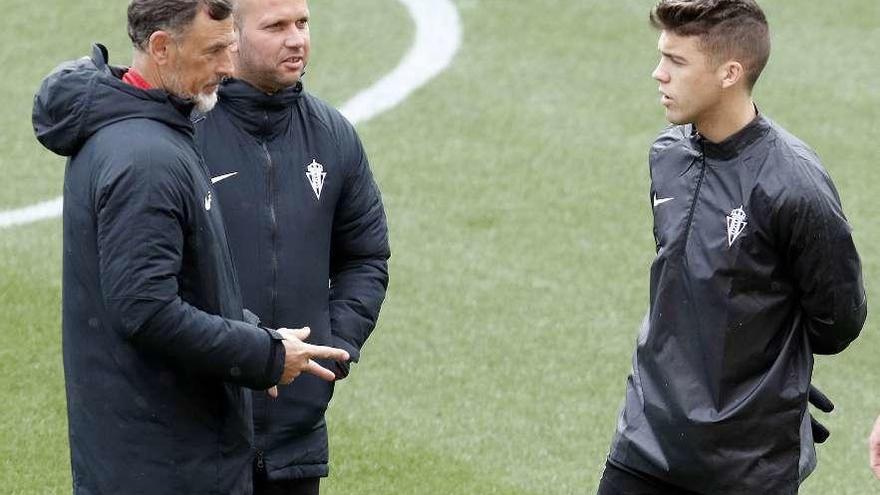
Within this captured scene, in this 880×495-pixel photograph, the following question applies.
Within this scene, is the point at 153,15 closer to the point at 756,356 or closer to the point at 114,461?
the point at 114,461

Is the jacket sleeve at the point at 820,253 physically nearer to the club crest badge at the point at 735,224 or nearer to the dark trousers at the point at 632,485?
the club crest badge at the point at 735,224

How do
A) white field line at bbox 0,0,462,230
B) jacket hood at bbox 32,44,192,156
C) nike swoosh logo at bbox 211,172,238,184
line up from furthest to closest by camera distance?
white field line at bbox 0,0,462,230 → nike swoosh logo at bbox 211,172,238,184 → jacket hood at bbox 32,44,192,156

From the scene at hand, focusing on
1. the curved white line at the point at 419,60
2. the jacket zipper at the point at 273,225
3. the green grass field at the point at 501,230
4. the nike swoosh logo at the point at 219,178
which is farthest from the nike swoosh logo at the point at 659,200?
the curved white line at the point at 419,60

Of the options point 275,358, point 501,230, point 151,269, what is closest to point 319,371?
point 275,358

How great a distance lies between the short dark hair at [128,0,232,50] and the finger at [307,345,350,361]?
0.85m

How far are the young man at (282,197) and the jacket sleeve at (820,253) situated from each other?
127 cm

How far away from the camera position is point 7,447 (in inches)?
267

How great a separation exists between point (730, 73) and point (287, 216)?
1270 mm

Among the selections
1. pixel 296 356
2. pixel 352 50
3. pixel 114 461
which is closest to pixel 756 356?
pixel 296 356

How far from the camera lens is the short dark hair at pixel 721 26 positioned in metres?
4.75

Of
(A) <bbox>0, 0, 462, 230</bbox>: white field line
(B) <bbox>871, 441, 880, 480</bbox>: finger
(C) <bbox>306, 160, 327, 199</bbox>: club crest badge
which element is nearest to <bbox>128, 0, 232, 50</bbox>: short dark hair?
(C) <bbox>306, 160, 327, 199</bbox>: club crest badge

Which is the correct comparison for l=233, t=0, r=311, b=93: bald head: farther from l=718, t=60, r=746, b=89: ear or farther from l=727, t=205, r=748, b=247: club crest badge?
l=727, t=205, r=748, b=247: club crest badge

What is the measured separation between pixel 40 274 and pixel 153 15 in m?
4.31

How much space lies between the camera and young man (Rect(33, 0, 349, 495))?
409cm
